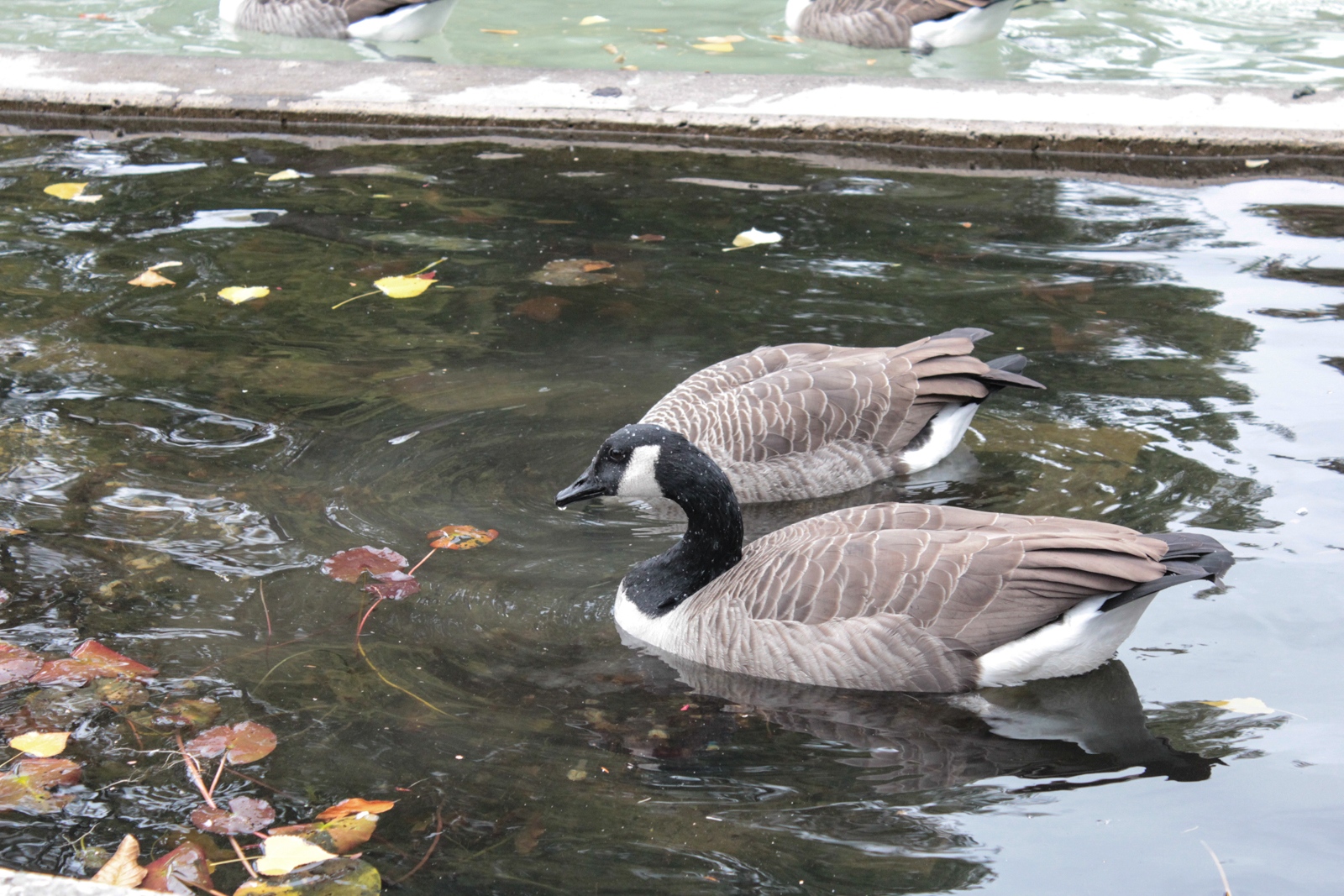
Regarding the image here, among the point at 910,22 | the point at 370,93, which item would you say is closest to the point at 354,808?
the point at 370,93

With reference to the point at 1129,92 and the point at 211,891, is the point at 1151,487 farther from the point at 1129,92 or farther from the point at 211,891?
the point at 1129,92

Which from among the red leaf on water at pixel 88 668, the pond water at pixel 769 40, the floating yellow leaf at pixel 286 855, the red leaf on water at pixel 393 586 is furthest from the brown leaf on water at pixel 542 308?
the pond water at pixel 769 40

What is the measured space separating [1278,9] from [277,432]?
12.4 meters

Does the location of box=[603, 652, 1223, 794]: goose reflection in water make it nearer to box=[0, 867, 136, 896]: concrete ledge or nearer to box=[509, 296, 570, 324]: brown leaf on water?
box=[0, 867, 136, 896]: concrete ledge

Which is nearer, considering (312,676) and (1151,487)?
(312,676)

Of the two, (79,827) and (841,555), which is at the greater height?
(841,555)

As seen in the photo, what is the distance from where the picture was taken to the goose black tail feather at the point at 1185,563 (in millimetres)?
4188

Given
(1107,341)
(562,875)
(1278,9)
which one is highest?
(1278,9)

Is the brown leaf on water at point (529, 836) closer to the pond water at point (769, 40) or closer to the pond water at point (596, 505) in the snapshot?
the pond water at point (596, 505)

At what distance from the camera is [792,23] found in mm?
13492

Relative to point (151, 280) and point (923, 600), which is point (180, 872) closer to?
point (923, 600)

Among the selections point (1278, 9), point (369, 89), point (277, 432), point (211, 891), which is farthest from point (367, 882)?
point (1278, 9)

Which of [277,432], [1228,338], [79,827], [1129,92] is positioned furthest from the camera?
[1129,92]

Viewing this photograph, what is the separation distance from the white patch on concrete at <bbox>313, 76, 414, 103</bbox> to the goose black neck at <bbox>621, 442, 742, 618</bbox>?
6208 mm
